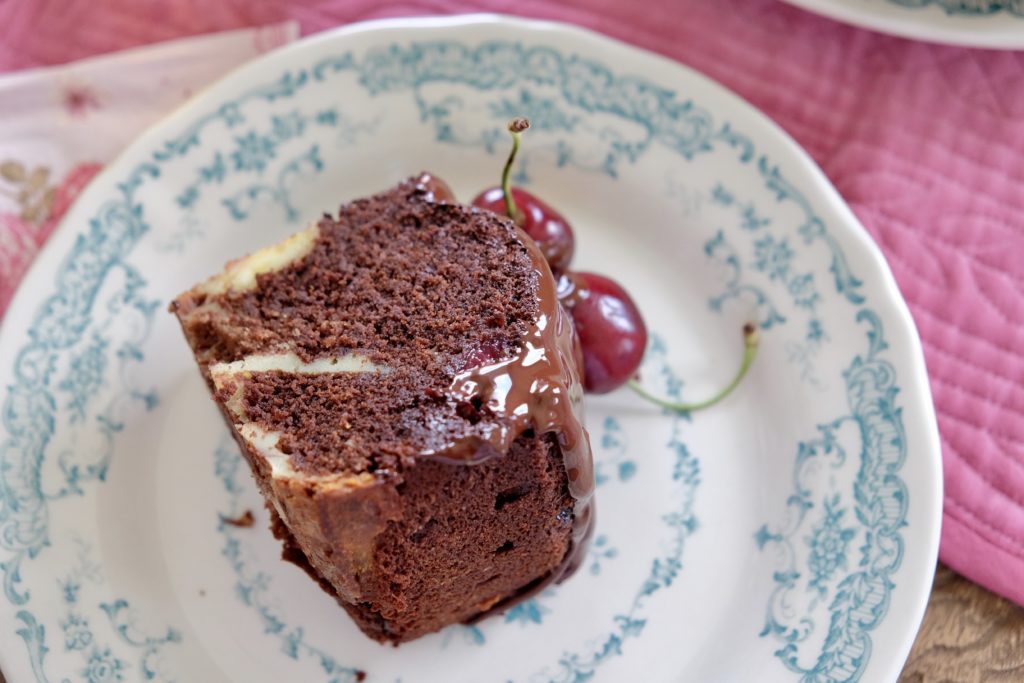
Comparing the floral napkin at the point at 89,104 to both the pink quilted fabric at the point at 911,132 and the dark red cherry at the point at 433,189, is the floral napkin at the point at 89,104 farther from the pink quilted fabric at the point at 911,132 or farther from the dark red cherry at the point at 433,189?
the dark red cherry at the point at 433,189

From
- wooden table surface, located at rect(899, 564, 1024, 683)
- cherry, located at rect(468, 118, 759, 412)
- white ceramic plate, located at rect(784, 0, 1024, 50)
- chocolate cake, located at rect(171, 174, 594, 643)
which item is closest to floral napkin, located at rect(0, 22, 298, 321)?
chocolate cake, located at rect(171, 174, 594, 643)

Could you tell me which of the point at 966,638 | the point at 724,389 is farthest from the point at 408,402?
the point at 966,638

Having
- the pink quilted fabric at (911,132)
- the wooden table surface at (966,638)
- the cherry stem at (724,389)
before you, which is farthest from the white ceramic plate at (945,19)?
the wooden table surface at (966,638)

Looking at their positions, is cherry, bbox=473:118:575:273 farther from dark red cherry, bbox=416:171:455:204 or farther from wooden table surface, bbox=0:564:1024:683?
wooden table surface, bbox=0:564:1024:683

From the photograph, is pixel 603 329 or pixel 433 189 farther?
pixel 603 329

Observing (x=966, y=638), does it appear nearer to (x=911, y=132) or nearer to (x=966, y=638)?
(x=966, y=638)

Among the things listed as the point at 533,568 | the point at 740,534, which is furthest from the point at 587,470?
the point at 740,534

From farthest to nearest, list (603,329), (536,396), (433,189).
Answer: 1. (603,329)
2. (433,189)
3. (536,396)
